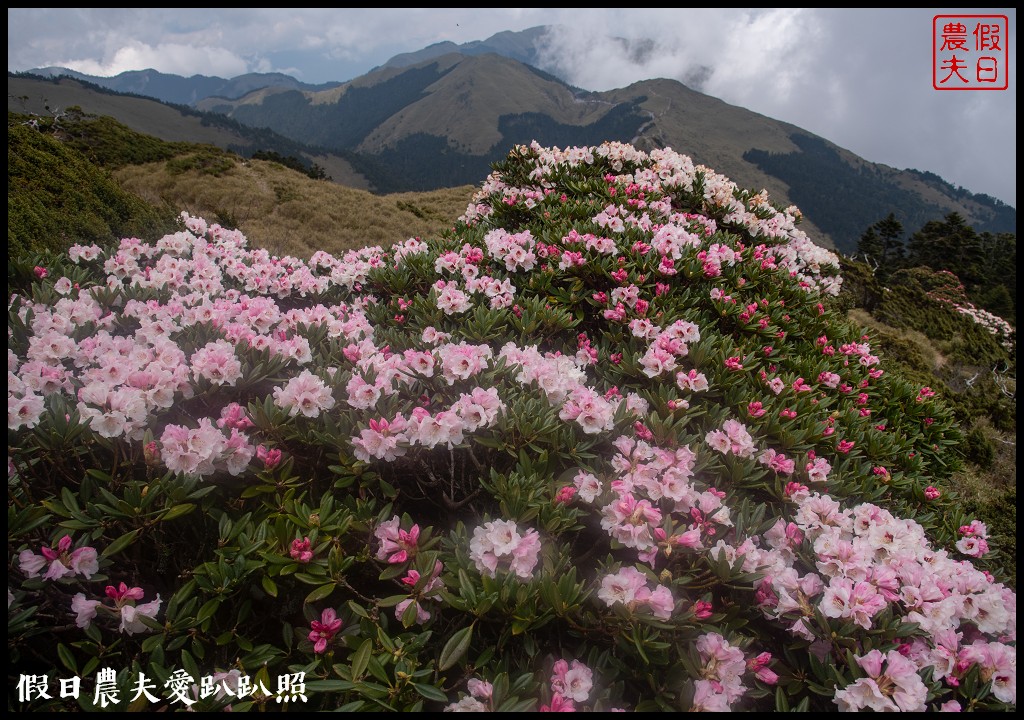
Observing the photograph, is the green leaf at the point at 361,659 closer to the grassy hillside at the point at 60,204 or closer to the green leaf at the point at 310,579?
the green leaf at the point at 310,579

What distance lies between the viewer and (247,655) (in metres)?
1.75

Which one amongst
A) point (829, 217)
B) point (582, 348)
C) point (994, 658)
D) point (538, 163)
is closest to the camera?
point (994, 658)

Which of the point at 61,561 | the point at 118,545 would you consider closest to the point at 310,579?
the point at 118,545

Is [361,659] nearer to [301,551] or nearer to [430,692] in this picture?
[430,692]

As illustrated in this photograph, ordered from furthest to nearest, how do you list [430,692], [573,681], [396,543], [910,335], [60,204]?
[910,335], [60,204], [396,543], [573,681], [430,692]

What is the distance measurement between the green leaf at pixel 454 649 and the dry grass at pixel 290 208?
11.0 meters

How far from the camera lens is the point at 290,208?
16047 millimetres

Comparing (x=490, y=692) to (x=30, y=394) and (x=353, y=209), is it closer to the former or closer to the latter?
(x=30, y=394)

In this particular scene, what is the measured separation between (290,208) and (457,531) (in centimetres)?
1664

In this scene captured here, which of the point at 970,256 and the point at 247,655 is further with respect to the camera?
the point at 970,256

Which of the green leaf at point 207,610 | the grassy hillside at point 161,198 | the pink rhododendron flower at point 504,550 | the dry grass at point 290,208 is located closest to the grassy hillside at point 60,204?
the grassy hillside at point 161,198

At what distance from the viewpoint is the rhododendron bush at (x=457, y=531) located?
5.59 feet

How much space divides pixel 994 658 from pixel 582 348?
2.36m

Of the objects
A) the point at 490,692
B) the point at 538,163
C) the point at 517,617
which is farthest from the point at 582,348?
the point at 538,163
